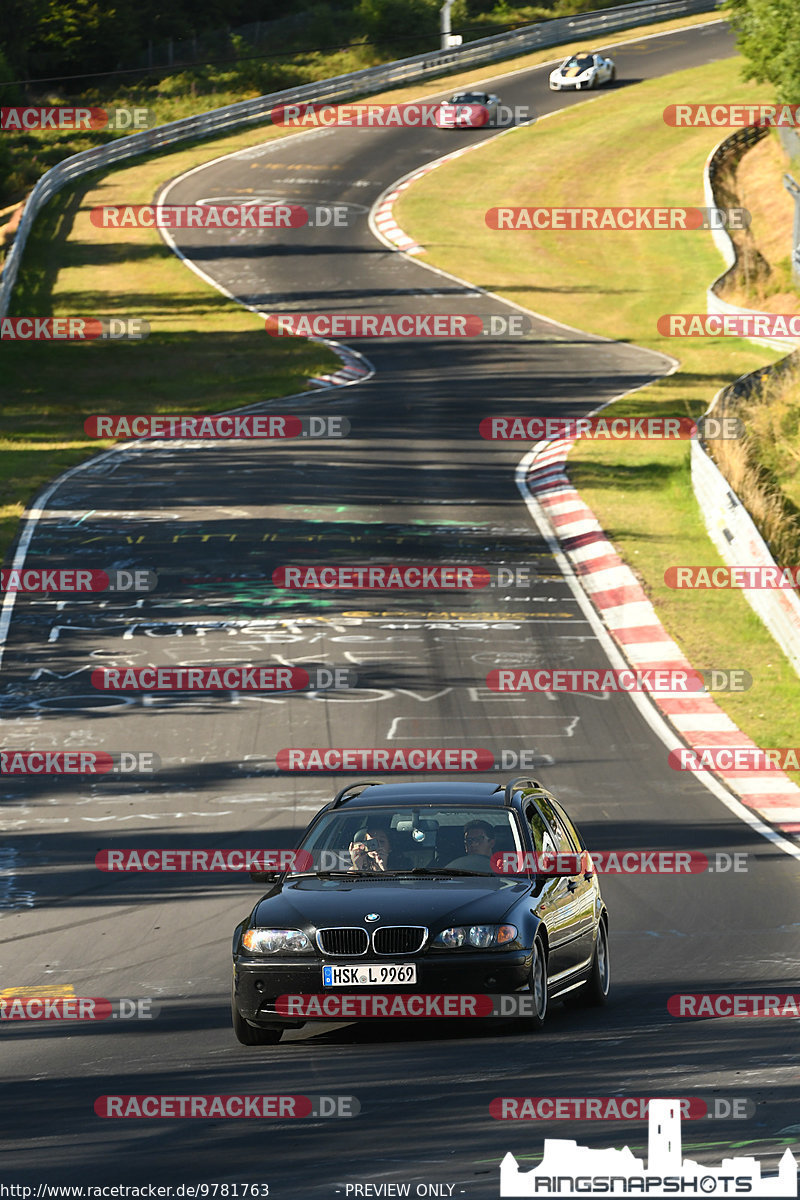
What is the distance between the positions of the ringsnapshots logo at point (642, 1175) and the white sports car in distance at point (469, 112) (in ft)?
202

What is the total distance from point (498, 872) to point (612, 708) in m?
9.23

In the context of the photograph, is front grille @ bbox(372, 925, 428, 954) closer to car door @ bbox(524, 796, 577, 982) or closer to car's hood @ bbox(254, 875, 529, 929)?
car's hood @ bbox(254, 875, 529, 929)

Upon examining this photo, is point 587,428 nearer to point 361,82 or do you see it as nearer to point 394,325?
point 394,325

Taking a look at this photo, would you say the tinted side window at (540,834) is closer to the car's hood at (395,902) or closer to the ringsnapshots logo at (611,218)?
the car's hood at (395,902)

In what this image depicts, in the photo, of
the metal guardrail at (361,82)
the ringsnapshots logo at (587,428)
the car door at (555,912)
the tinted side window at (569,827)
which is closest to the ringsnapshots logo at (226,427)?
the ringsnapshots logo at (587,428)

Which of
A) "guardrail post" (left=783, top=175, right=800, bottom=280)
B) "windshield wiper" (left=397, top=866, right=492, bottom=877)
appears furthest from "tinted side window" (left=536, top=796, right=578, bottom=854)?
"guardrail post" (left=783, top=175, right=800, bottom=280)

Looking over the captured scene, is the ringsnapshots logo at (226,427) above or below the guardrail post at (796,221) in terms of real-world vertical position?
below

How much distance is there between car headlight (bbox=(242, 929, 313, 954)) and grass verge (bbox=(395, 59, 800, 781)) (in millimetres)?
9694

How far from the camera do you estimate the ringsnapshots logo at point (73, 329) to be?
41844mm

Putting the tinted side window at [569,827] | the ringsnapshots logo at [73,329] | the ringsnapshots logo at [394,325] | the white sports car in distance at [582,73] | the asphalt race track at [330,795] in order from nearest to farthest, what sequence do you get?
the asphalt race track at [330,795]
the tinted side window at [569,827]
the ringsnapshots logo at [394,325]
the ringsnapshots logo at [73,329]
the white sports car in distance at [582,73]

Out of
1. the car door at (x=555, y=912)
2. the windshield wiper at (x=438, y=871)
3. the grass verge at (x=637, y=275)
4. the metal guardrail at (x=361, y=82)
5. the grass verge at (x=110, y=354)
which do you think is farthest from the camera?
the metal guardrail at (x=361, y=82)

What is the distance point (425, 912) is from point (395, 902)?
19cm

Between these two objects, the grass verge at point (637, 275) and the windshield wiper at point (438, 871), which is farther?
the grass verge at point (637, 275)

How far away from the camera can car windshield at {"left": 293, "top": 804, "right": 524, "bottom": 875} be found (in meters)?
9.18
